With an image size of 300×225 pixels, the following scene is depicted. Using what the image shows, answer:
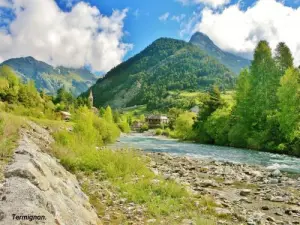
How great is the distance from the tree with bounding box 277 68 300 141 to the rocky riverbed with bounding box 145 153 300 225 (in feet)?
81.8

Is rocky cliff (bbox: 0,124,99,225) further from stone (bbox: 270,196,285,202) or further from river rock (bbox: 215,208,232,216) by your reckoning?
stone (bbox: 270,196,285,202)

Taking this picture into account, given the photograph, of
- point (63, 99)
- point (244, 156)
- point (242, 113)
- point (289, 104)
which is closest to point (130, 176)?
point (244, 156)

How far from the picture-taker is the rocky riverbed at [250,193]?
1259 centimetres

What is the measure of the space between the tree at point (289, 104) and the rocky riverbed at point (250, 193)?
2493 cm

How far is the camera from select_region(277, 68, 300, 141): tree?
46.3 meters

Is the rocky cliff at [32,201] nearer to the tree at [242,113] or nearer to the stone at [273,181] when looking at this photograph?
the stone at [273,181]

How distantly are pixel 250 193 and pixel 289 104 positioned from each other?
3468 centimetres

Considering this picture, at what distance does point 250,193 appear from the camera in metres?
17.0

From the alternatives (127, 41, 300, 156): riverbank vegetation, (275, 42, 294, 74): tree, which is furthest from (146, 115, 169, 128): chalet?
(275, 42, 294, 74): tree

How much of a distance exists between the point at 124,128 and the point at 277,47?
94998mm

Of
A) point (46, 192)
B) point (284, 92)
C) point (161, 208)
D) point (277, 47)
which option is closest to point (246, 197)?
point (161, 208)

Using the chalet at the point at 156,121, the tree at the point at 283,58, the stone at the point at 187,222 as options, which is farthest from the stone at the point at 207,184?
the chalet at the point at 156,121

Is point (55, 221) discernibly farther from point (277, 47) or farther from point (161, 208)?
point (277, 47)

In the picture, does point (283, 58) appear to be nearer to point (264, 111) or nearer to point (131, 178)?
point (264, 111)
